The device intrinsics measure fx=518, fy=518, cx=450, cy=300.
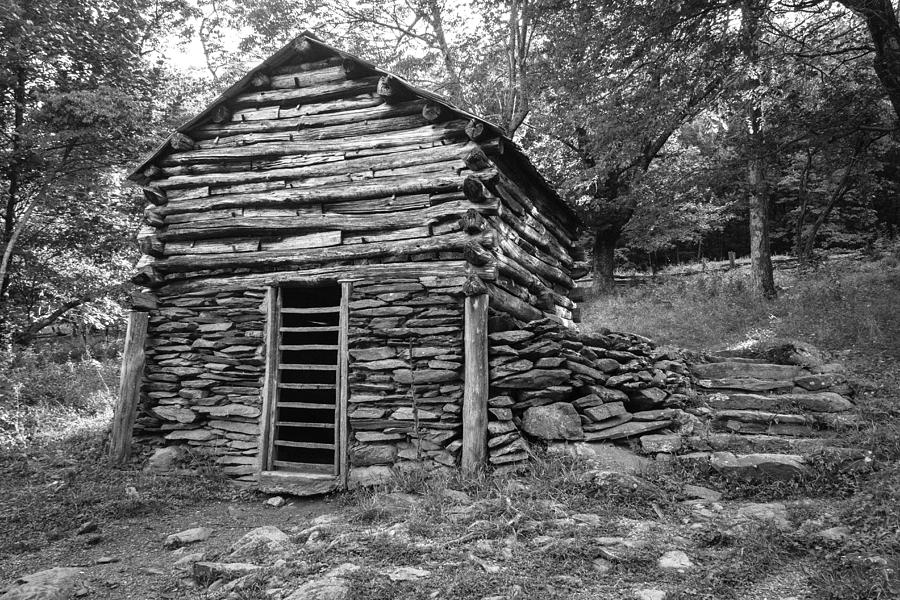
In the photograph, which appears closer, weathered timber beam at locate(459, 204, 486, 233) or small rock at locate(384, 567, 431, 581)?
small rock at locate(384, 567, 431, 581)

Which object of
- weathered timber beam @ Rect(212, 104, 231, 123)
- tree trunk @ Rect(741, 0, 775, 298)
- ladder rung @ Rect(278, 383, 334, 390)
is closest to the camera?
ladder rung @ Rect(278, 383, 334, 390)

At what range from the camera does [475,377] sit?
589 cm

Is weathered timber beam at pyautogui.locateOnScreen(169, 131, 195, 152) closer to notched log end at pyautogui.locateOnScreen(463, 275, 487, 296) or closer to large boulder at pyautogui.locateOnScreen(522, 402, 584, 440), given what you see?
notched log end at pyautogui.locateOnScreen(463, 275, 487, 296)

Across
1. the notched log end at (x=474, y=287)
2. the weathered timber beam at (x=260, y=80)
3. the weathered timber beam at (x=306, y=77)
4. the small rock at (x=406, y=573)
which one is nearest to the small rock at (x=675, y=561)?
the small rock at (x=406, y=573)

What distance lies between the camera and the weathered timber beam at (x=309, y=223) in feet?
21.1

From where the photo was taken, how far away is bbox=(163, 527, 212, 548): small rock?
5.10m

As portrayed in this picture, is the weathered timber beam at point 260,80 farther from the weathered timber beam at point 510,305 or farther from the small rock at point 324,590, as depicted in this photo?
the small rock at point 324,590

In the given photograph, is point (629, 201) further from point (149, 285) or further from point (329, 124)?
point (149, 285)

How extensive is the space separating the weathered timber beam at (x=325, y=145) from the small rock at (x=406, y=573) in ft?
16.6

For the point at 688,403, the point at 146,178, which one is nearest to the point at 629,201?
the point at 688,403

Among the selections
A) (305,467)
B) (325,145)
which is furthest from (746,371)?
(325,145)

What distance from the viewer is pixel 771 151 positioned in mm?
10352

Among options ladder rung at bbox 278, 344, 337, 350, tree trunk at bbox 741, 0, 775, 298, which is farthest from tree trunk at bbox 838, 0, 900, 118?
ladder rung at bbox 278, 344, 337, 350

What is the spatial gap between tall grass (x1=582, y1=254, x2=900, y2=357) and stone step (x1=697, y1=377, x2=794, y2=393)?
2335mm
